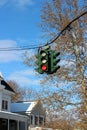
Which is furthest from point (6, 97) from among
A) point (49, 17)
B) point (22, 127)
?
point (49, 17)

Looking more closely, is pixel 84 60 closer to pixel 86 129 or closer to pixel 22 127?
pixel 86 129

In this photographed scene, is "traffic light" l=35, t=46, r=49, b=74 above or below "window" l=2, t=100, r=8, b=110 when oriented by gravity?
above

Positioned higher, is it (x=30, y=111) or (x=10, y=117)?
(x=30, y=111)

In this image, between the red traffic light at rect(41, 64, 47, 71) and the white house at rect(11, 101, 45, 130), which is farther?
the white house at rect(11, 101, 45, 130)

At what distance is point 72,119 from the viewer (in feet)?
95.2

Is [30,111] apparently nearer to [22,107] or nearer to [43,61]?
[22,107]

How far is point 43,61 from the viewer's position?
47.9 feet

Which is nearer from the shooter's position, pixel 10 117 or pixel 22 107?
pixel 10 117

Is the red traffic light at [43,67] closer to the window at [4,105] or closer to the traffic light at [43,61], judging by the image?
the traffic light at [43,61]

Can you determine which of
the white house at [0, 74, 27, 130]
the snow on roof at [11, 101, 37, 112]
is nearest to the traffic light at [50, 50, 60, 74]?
the white house at [0, 74, 27, 130]

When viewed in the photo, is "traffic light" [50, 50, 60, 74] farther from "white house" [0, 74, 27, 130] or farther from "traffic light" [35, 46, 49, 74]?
"white house" [0, 74, 27, 130]

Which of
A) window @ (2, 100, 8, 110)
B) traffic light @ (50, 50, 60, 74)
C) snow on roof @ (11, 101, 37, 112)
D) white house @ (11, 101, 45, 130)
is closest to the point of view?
traffic light @ (50, 50, 60, 74)

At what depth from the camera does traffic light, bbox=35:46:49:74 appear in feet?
47.2

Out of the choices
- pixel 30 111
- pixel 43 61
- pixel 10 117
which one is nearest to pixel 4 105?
pixel 30 111
